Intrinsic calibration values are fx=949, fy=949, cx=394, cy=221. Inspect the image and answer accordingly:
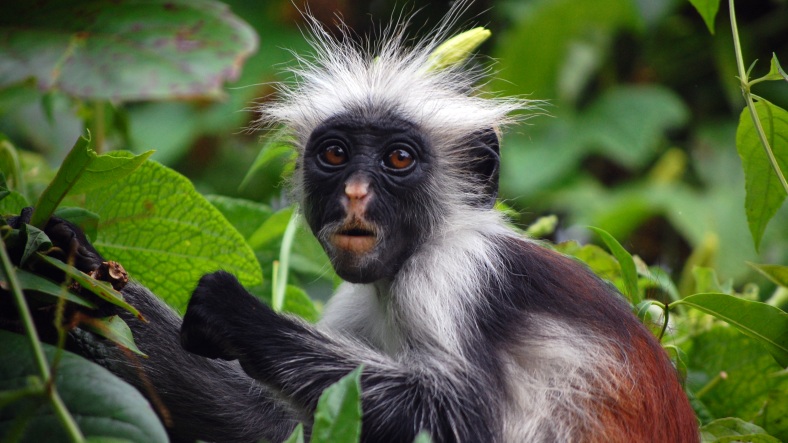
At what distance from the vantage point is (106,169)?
107 inches

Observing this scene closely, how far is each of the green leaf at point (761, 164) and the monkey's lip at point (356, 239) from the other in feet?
4.51

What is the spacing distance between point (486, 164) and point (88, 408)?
8.02ft

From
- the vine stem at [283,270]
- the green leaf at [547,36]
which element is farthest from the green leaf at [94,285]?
the green leaf at [547,36]

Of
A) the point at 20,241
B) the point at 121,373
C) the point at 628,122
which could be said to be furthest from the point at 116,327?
the point at 628,122

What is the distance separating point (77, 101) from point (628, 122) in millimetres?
7972

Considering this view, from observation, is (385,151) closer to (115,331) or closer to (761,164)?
(761,164)

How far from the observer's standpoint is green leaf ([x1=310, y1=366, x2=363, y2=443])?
Result: 201 cm

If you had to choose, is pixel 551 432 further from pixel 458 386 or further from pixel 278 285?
pixel 278 285

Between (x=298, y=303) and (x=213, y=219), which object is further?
(x=298, y=303)

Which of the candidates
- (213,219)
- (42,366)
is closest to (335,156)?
(213,219)

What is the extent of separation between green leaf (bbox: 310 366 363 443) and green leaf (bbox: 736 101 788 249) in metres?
1.96

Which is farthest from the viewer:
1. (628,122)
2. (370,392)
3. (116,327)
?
(628,122)

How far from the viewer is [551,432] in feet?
11.2

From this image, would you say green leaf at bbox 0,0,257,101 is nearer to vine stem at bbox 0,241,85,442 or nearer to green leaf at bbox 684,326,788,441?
vine stem at bbox 0,241,85,442
